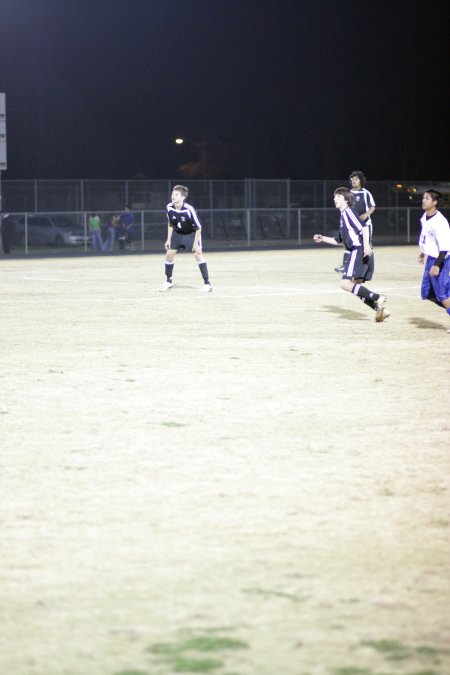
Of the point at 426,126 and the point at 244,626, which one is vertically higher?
the point at 426,126

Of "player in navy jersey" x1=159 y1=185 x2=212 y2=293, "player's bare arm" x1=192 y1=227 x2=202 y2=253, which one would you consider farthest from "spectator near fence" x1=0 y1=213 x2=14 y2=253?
"player's bare arm" x1=192 y1=227 x2=202 y2=253

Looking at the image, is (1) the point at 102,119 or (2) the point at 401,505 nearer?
(2) the point at 401,505

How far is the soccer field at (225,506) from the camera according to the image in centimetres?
440

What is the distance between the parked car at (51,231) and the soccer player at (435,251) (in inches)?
1233

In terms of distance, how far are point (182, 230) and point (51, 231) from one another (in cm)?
2532

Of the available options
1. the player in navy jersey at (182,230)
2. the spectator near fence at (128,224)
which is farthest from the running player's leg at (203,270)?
the spectator near fence at (128,224)

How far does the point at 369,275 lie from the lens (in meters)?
17.0

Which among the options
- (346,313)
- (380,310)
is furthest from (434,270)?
(346,313)

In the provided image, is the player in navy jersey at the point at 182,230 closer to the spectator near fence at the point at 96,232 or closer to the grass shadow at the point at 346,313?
the grass shadow at the point at 346,313

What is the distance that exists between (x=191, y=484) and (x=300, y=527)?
1.07 meters

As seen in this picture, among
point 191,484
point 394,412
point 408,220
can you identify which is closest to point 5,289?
point 394,412

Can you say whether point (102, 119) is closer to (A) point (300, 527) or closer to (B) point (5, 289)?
(B) point (5, 289)

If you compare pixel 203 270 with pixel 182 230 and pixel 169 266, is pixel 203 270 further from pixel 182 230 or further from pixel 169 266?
pixel 182 230

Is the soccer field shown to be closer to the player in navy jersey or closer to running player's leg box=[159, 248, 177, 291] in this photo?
the player in navy jersey
